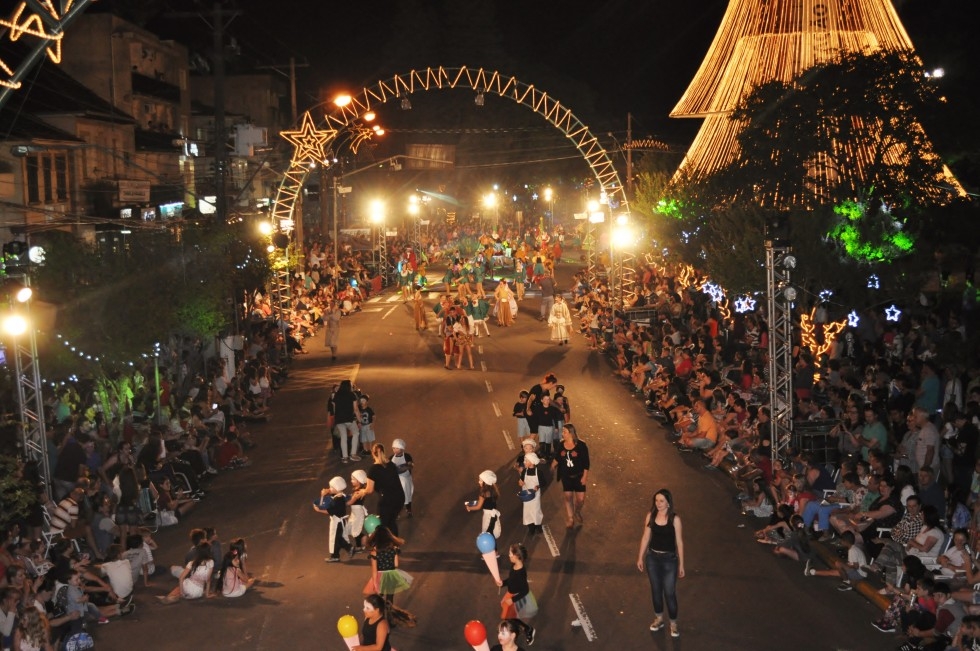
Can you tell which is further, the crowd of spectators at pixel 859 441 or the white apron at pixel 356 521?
the white apron at pixel 356 521

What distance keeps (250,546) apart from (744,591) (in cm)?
698

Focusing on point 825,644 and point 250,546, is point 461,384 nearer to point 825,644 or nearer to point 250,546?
point 250,546

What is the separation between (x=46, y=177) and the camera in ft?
113

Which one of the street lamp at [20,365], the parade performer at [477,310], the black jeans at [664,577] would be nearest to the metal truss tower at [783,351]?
the black jeans at [664,577]

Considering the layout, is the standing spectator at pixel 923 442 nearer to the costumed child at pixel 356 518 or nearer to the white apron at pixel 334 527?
the costumed child at pixel 356 518

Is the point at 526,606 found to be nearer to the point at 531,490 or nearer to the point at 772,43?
the point at 531,490

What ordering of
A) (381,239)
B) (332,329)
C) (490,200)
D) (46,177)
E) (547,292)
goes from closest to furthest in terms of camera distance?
1. (332,329)
2. (46,177)
3. (547,292)
4. (381,239)
5. (490,200)

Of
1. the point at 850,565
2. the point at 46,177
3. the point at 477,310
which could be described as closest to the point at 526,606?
the point at 850,565

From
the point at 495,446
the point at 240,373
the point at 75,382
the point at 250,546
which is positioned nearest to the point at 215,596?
the point at 250,546

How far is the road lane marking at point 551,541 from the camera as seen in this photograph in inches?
607

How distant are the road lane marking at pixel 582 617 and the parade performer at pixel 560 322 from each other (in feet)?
64.7

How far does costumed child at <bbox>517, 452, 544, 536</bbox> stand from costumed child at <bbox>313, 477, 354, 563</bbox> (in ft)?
8.21

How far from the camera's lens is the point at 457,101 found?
93.6m

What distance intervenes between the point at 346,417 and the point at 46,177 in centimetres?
1875
